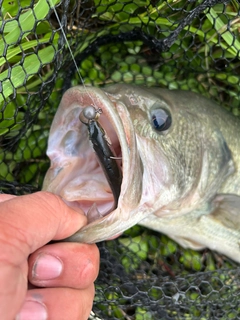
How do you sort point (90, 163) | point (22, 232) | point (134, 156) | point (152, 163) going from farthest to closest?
point (90, 163)
point (152, 163)
point (134, 156)
point (22, 232)

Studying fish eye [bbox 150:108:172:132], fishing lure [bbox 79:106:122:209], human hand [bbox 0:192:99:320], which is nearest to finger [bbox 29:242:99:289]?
human hand [bbox 0:192:99:320]

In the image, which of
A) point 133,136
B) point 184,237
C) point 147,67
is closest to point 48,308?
point 133,136

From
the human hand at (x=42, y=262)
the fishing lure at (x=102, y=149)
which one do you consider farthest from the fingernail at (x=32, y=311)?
the fishing lure at (x=102, y=149)

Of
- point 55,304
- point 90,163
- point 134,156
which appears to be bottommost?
point 55,304

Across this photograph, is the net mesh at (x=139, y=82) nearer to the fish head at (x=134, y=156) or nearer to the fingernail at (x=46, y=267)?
the fish head at (x=134, y=156)

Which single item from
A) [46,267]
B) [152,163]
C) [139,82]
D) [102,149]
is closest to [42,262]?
[46,267]

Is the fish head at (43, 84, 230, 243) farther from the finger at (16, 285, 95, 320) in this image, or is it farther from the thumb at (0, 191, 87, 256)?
the finger at (16, 285, 95, 320)

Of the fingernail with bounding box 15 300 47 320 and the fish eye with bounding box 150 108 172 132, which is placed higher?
the fish eye with bounding box 150 108 172 132

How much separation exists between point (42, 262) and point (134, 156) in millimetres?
497

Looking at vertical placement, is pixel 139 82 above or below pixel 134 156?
below

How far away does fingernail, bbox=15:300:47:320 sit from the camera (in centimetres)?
125

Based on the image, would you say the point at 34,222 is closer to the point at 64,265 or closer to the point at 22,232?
the point at 22,232

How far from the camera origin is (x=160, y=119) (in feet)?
5.98

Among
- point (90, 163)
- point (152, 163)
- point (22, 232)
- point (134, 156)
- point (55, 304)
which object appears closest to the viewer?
point (22, 232)
